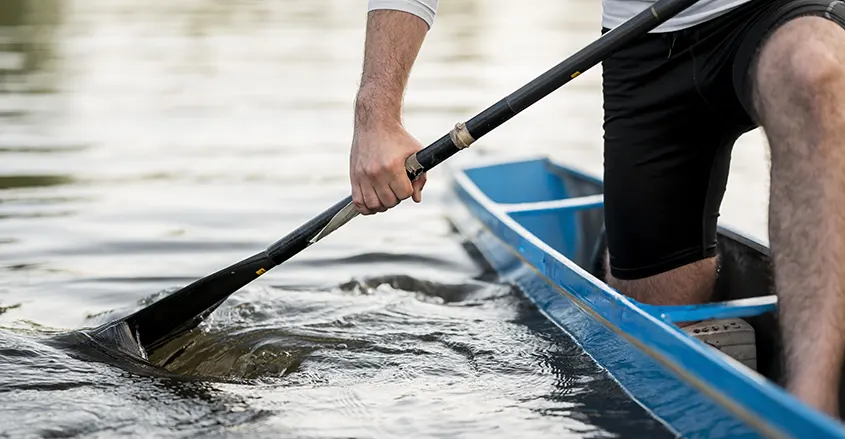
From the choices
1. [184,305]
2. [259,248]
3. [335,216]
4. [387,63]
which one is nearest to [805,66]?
[387,63]

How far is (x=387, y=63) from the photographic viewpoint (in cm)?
333

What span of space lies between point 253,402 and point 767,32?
76.3 inches

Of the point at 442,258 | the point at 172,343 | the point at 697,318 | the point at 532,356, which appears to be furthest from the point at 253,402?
the point at 442,258

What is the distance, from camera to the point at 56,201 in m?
7.00

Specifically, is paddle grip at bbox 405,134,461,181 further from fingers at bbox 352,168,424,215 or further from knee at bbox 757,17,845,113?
knee at bbox 757,17,845,113

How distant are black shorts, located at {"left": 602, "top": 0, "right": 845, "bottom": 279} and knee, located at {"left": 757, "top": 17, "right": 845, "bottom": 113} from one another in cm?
12

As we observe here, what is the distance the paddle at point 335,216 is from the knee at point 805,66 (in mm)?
302

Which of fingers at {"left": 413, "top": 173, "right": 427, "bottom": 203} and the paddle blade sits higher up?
fingers at {"left": 413, "top": 173, "right": 427, "bottom": 203}

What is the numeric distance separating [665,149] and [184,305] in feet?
6.29

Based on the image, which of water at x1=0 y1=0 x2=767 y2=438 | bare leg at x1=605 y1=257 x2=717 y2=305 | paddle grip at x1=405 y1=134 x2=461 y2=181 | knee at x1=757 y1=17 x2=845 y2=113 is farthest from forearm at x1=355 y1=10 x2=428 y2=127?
bare leg at x1=605 y1=257 x2=717 y2=305

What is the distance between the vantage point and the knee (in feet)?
9.02

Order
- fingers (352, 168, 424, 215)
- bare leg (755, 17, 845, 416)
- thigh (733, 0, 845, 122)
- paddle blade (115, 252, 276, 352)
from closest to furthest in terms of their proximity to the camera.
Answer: bare leg (755, 17, 845, 416)
thigh (733, 0, 845, 122)
fingers (352, 168, 424, 215)
paddle blade (115, 252, 276, 352)

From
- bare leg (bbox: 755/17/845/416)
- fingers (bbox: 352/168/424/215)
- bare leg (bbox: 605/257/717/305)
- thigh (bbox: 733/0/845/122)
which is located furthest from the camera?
bare leg (bbox: 605/257/717/305)

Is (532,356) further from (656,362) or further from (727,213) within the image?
(727,213)
